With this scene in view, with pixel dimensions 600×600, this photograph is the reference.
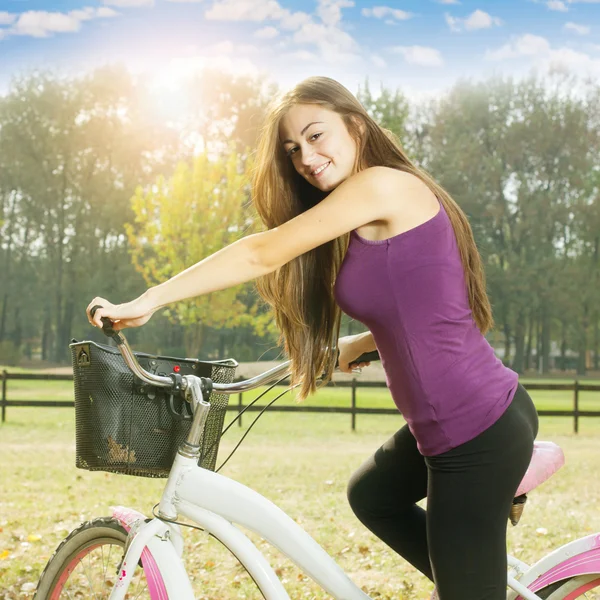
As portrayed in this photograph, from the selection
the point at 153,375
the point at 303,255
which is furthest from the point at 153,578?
the point at 303,255

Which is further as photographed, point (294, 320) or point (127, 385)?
point (294, 320)

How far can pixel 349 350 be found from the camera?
2.51 meters

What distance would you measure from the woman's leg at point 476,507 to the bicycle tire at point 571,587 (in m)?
0.28

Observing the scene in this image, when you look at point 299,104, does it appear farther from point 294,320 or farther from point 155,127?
point 155,127

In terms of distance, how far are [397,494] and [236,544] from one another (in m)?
0.47

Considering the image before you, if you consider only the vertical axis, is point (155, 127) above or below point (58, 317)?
above

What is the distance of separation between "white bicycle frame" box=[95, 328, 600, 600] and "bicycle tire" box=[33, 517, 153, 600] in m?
0.16

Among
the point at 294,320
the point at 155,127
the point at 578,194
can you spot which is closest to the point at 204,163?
the point at 155,127

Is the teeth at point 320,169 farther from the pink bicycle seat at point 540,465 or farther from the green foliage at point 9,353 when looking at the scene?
the green foliage at point 9,353

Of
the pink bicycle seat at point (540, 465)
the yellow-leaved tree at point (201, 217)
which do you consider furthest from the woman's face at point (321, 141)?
the yellow-leaved tree at point (201, 217)

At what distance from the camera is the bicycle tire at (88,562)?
2439mm

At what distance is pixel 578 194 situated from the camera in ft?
105

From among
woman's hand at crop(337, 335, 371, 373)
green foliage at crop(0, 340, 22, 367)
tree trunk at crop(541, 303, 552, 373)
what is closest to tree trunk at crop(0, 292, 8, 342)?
green foliage at crop(0, 340, 22, 367)

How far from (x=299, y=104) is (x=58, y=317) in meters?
29.5
